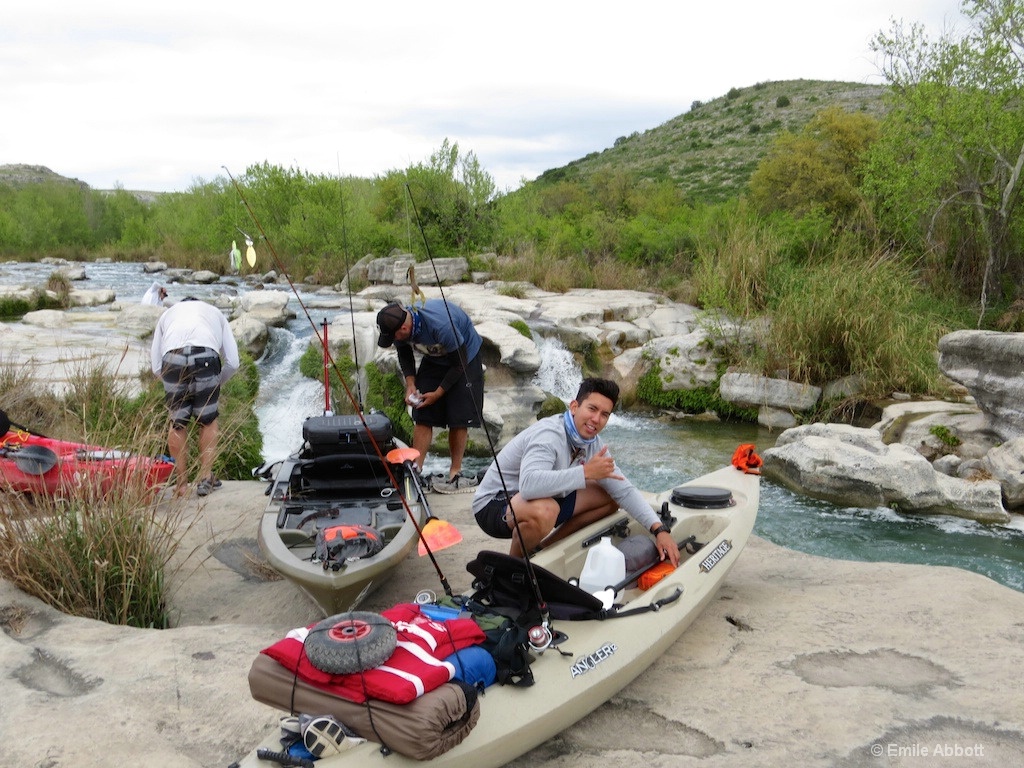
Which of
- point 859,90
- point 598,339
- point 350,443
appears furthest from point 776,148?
point 859,90

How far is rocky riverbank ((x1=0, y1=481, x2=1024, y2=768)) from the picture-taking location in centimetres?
274

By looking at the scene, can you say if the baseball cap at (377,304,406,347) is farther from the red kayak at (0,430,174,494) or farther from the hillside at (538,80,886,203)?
the hillside at (538,80,886,203)

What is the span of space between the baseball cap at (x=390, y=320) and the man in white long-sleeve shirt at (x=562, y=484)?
1690 mm

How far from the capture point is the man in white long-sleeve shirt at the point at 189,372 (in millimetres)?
5340

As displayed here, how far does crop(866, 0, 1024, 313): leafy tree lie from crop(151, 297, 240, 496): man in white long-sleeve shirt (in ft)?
33.9

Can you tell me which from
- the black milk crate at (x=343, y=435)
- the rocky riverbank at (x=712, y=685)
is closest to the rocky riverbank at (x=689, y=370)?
the black milk crate at (x=343, y=435)

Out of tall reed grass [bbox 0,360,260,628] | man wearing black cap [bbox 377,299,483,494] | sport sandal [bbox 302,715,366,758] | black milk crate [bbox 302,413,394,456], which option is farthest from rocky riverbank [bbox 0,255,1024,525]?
sport sandal [bbox 302,715,366,758]

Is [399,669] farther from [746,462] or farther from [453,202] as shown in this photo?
[453,202]

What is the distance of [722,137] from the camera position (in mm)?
49156

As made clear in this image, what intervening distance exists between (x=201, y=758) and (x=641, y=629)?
1582 millimetres

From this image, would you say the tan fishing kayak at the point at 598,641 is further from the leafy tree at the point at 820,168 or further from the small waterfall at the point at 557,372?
the leafy tree at the point at 820,168

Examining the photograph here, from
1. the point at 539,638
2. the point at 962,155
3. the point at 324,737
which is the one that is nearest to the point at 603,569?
the point at 539,638

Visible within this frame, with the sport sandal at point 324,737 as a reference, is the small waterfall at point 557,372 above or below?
below
